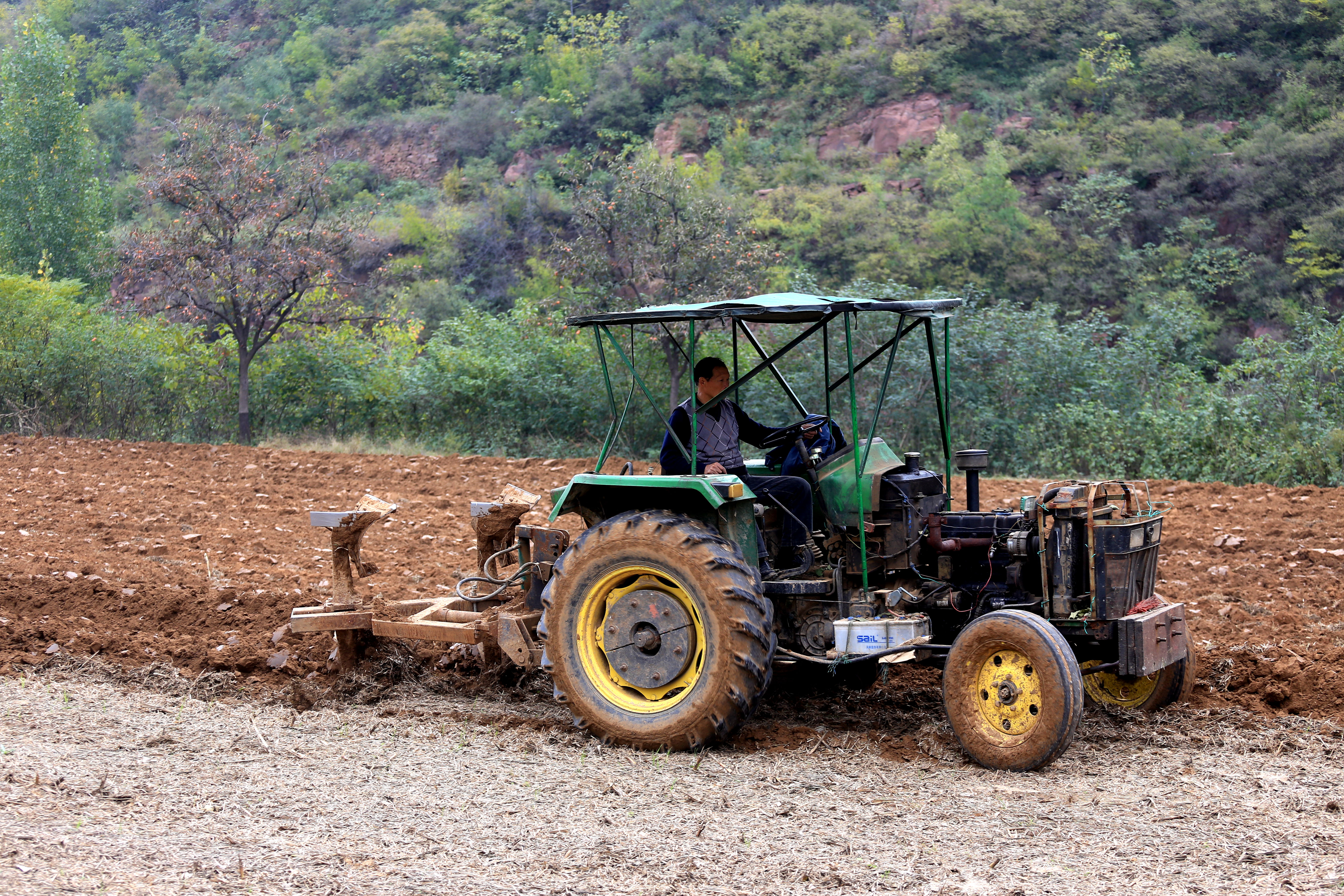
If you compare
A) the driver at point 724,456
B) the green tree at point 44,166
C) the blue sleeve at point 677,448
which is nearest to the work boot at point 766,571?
the driver at point 724,456

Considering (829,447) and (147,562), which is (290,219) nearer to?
(147,562)

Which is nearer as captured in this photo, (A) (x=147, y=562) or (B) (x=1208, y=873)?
(B) (x=1208, y=873)

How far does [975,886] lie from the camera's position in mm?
4145

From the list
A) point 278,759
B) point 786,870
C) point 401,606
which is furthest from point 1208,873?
point 401,606

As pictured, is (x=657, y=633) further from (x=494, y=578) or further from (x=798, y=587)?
(x=494, y=578)

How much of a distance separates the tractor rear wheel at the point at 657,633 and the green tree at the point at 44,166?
90.9ft

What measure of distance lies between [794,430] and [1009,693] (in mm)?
1813

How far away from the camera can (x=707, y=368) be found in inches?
258

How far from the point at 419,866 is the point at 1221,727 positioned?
407 cm

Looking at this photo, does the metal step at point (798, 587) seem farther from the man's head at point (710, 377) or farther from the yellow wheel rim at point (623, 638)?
the man's head at point (710, 377)

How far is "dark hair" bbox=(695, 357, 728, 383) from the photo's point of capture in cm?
653

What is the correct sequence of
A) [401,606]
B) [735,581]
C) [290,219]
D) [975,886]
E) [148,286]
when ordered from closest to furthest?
[975,886] < [735,581] < [401,606] < [290,219] < [148,286]

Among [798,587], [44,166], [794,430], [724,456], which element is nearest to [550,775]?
[798,587]

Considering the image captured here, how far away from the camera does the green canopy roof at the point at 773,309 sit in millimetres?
5805
